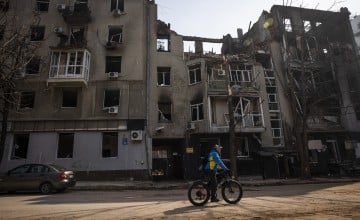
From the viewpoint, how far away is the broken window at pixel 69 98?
906 inches

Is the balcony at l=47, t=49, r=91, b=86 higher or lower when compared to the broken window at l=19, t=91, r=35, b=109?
higher

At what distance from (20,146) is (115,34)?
1253 cm

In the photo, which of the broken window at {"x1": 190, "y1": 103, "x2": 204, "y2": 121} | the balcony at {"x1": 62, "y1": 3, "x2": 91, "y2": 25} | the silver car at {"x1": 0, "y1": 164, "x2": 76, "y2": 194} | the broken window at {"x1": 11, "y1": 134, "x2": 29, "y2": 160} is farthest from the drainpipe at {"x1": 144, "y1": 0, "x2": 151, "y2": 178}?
the broken window at {"x1": 11, "y1": 134, "x2": 29, "y2": 160}

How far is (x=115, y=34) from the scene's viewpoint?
25844 mm

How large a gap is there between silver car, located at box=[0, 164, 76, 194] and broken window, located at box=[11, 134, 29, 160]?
7.65 meters

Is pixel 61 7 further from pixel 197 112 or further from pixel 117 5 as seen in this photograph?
pixel 197 112

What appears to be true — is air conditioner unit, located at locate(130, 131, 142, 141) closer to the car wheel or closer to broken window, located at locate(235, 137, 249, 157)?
the car wheel

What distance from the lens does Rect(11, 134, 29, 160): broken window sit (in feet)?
70.5

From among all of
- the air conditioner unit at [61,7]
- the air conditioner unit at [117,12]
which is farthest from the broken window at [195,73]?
the air conditioner unit at [61,7]

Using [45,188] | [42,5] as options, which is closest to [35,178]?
[45,188]

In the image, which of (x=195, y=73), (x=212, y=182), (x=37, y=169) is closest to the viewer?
(x=212, y=182)

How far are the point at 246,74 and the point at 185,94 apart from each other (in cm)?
625

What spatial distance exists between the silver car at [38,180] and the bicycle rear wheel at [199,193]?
8.58 m

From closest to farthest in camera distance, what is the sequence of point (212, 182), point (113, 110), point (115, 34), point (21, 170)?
point (212, 182) < point (21, 170) < point (113, 110) < point (115, 34)
